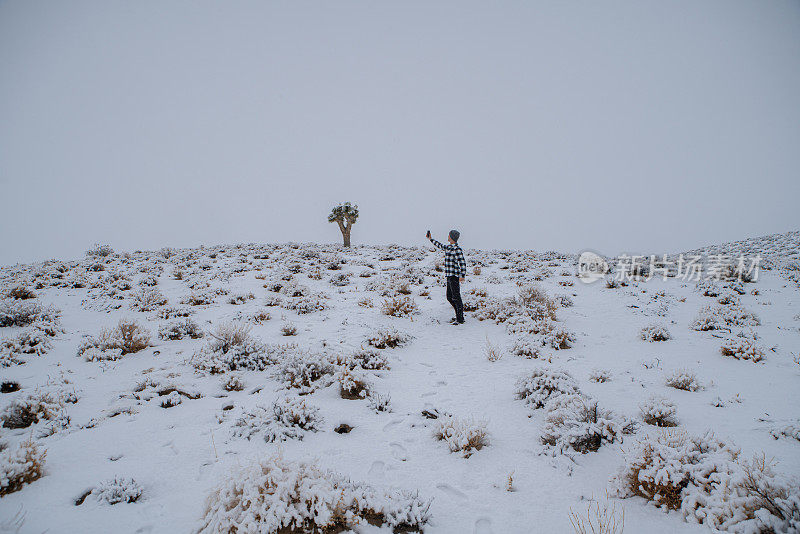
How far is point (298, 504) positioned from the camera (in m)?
3.13

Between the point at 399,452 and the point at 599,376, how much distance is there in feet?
14.2

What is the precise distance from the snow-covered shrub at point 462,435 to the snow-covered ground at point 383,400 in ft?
0.14

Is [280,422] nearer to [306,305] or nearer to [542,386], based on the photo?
[542,386]

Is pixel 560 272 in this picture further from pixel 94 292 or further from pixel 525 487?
pixel 94 292

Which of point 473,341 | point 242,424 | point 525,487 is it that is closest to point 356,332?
point 473,341

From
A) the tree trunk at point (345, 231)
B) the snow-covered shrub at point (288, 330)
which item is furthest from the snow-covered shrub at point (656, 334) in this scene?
the tree trunk at point (345, 231)

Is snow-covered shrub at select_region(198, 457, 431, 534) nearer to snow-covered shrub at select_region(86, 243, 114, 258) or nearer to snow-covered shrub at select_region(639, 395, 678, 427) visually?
snow-covered shrub at select_region(639, 395, 678, 427)

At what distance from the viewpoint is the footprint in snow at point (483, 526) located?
3411 mm

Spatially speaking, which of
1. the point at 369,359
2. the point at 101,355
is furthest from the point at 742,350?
the point at 101,355

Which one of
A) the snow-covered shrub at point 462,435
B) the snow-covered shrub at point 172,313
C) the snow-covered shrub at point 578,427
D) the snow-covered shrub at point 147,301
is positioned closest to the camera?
the snow-covered shrub at point 578,427

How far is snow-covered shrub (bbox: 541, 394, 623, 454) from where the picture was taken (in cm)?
439
